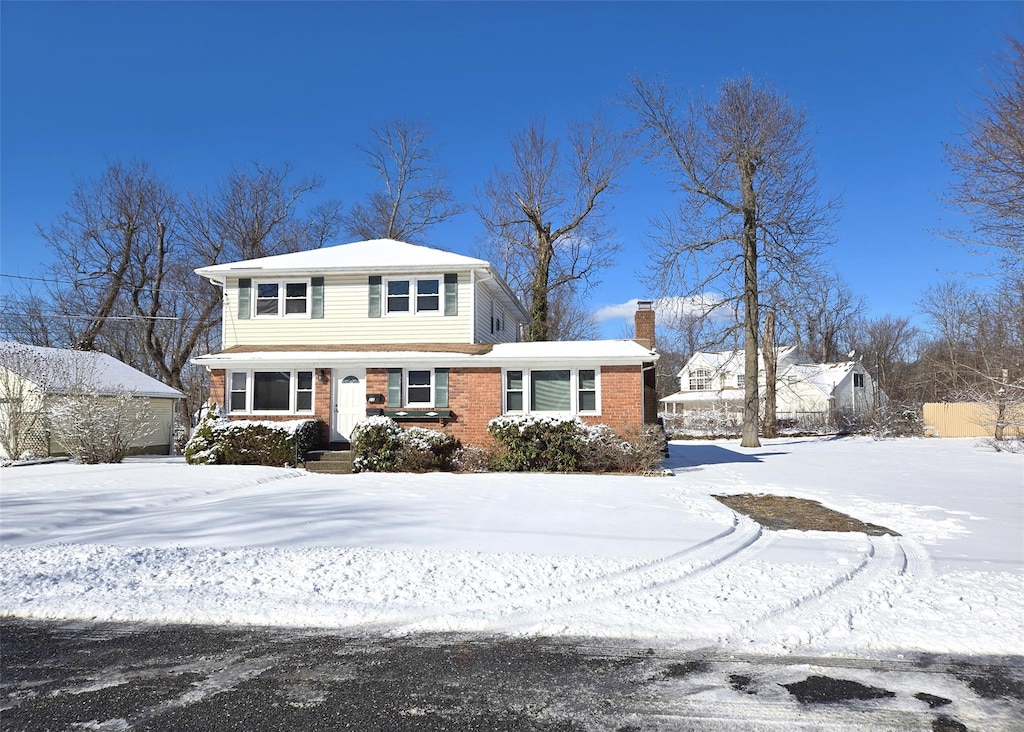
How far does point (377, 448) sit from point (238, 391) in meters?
5.00

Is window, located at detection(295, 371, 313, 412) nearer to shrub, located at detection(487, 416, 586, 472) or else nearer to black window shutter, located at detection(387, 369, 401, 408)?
black window shutter, located at detection(387, 369, 401, 408)

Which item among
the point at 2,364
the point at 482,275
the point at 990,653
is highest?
the point at 482,275

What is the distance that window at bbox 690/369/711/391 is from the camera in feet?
173

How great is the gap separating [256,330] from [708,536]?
1537 cm

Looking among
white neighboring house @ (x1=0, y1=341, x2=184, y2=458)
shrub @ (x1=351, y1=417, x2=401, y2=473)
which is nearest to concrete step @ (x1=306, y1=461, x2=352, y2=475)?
shrub @ (x1=351, y1=417, x2=401, y2=473)

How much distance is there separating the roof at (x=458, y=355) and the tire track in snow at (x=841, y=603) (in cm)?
990

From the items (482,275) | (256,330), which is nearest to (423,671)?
(482,275)

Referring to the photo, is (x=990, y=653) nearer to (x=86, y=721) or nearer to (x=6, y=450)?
(x=86, y=721)

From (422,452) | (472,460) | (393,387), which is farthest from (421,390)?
(472,460)

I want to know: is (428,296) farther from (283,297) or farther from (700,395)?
(700,395)

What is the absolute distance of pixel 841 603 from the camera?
564cm

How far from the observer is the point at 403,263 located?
19219 mm

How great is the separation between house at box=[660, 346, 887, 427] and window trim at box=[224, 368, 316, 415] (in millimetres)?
27368

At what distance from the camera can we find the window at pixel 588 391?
17281 mm
